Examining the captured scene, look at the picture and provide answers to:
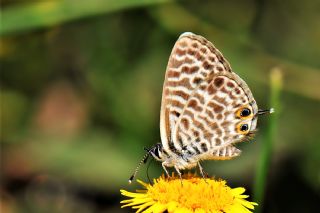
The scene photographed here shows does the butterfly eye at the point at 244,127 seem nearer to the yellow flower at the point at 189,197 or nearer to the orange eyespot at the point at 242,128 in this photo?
the orange eyespot at the point at 242,128

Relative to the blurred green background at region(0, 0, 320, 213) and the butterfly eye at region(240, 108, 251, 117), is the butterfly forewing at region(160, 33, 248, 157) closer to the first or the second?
the butterfly eye at region(240, 108, 251, 117)

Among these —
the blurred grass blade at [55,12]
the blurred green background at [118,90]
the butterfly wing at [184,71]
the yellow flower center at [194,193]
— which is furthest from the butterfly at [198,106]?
the blurred grass blade at [55,12]

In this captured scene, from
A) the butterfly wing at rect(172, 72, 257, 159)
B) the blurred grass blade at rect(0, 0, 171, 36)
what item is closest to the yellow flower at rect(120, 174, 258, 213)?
the butterfly wing at rect(172, 72, 257, 159)

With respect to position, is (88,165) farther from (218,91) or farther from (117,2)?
(218,91)

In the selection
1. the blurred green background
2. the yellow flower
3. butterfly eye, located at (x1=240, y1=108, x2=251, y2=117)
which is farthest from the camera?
the blurred green background

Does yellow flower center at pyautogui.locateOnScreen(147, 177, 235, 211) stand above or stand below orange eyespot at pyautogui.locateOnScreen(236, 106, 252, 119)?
below

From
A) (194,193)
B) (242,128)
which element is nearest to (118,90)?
(242,128)

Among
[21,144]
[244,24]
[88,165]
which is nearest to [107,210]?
[88,165]

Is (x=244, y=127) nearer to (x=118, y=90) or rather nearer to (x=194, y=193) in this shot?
(x=194, y=193)
